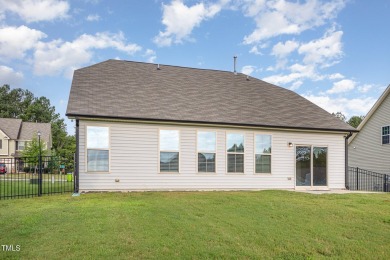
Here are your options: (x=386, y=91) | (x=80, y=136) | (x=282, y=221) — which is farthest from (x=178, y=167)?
(x=386, y=91)

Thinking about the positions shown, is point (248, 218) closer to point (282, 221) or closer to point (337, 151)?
point (282, 221)

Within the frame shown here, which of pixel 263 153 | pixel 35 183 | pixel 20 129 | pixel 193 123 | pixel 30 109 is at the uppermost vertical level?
pixel 30 109

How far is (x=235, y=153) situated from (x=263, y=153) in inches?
50.1

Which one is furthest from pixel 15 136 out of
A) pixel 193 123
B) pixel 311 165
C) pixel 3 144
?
pixel 311 165

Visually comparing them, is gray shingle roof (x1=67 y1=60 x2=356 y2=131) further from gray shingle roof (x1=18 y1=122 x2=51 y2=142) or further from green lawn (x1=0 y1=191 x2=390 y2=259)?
gray shingle roof (x1=18 y1=122 x2=51 y2=142)

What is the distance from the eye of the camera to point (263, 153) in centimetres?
1316

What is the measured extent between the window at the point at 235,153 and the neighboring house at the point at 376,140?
10.8 meters

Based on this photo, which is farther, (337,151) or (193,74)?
(193,74)

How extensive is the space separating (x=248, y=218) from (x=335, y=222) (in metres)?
1.84

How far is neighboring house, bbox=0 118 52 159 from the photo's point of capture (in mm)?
40719

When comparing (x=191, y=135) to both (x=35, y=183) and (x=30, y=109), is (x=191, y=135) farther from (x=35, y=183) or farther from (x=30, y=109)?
(x=30, y=109)

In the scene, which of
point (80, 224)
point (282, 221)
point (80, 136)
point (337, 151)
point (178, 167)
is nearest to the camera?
point (80, 224)

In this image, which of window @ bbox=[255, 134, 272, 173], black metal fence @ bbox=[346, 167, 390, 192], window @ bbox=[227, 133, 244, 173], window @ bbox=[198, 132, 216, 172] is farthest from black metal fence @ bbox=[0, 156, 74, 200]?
black metal fence @ bbox=[346, 167, 390, 192]

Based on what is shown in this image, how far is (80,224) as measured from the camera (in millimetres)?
5984
